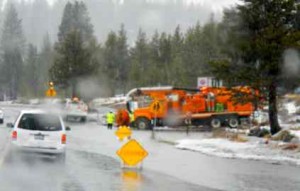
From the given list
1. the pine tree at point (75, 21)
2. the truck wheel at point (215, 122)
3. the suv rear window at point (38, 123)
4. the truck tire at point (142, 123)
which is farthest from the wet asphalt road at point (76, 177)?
the pine tree at point (75, 21)

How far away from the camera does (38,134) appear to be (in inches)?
778

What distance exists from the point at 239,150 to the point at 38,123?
418 inches

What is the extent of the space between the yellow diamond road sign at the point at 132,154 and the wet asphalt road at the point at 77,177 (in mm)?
372

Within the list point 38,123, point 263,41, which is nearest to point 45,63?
Answer: point 263,41

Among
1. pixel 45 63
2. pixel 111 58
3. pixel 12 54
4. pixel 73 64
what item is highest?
pixel 12 54

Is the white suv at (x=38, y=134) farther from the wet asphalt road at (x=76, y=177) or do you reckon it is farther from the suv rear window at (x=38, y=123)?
the wet asphalt road at (x=76, y=177)

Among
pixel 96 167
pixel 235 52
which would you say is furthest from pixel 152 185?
pixel 235 52

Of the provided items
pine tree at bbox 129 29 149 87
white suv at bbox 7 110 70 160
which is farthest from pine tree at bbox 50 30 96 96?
white suv at bbox 7 110 70 160

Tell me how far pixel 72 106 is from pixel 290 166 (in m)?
36.2

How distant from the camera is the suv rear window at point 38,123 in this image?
1994 centimetres

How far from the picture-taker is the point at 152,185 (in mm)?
15961

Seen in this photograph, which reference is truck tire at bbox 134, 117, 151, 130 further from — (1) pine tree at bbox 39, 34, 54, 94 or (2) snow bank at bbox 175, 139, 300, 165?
(1) pine tree at bbox 39, 34, 54, 94

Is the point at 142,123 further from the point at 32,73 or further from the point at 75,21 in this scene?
the point at 32,73

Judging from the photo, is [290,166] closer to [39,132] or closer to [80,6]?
[39,132]
